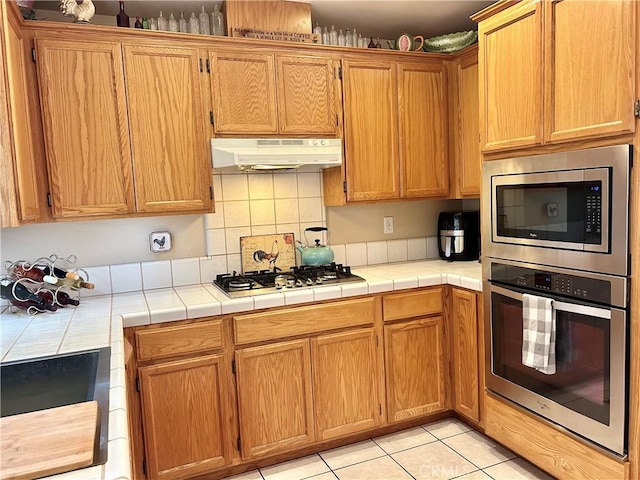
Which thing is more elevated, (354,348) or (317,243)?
(317,243)

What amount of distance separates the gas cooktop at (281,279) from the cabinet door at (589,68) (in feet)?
4.14

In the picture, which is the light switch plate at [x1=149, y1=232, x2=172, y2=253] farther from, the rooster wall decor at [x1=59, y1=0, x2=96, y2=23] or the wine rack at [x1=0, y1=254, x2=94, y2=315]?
the rooster wall decor at [x1=59, y1=0, x2=96, y2=23]

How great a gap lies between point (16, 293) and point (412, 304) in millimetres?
1972

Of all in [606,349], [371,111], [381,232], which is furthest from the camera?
[381,232]

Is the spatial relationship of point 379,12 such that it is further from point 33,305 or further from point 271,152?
point 33,305

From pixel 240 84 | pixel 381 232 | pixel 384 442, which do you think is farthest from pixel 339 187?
pixel 384 442

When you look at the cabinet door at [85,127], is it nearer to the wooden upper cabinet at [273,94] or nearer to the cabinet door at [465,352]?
the wooden upper cabinet at [273,94]

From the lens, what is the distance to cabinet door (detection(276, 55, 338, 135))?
253cm

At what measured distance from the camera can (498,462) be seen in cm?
231

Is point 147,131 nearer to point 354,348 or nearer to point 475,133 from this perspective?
point 354,348

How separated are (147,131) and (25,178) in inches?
24.5

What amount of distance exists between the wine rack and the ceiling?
1.35 m

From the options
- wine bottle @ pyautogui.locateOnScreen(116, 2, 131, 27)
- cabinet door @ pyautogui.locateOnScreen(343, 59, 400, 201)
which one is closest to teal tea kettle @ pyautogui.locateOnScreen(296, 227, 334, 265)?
cabinet door @ pyautogui.locateOnScreen(343, 59, 400, 201)

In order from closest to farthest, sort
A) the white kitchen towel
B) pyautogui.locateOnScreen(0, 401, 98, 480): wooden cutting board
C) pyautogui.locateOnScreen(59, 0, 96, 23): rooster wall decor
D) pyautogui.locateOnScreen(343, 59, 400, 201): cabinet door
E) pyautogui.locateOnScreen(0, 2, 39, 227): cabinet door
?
pyautogui.locateOnScreen(0, 401, 98, 480): wooden cutting board
pyautogui.locateOnScreen(0, 2, 39, 227): cabinet door
the white kitchen towel
pyautogui.locateOnScreen(59, 0, 96, 23): rooster wall decor
pyautogui.locateOnScreen(343, 59, 400, 201): cabinet door
